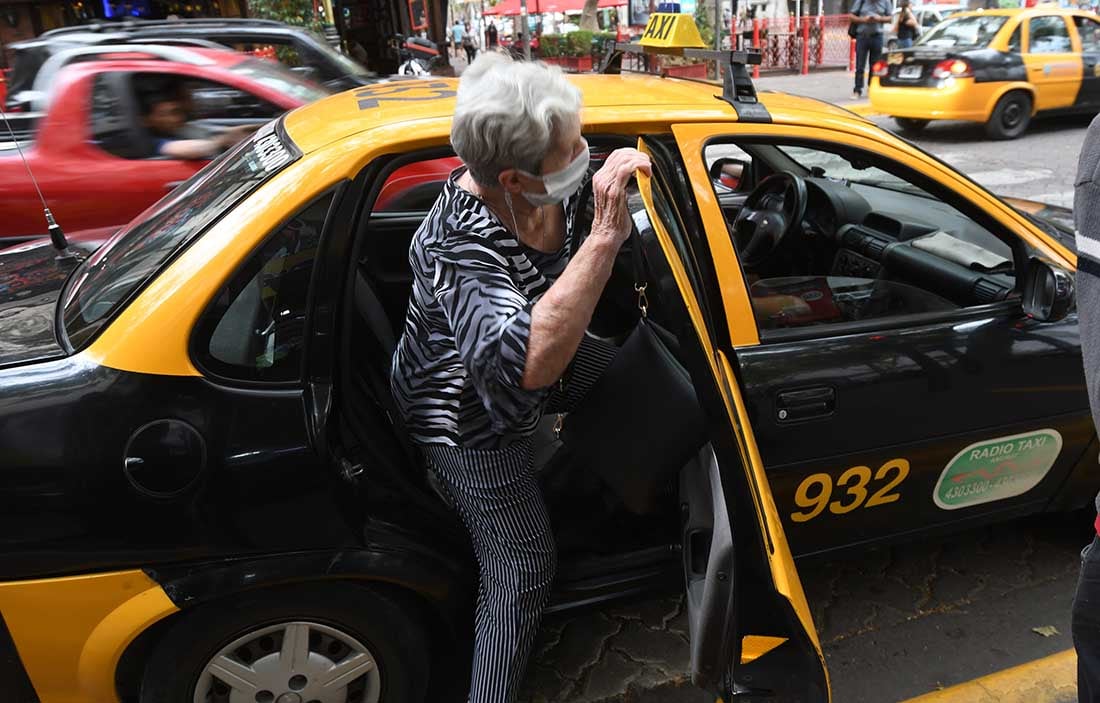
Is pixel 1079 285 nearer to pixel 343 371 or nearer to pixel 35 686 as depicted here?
pixel 343 371

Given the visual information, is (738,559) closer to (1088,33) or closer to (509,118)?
(509,118)

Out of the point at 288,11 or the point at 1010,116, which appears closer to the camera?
the point at 1010,116

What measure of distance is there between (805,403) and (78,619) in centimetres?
175

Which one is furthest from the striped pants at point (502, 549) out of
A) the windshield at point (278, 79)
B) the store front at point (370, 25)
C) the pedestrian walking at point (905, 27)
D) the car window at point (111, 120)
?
the store front at point (370, 25)

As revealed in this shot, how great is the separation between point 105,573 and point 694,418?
49.9 inches

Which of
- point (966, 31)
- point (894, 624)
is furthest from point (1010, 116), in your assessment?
point (894, 624)

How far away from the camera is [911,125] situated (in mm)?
11414

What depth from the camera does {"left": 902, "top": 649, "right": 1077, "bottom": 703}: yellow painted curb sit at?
2.29m

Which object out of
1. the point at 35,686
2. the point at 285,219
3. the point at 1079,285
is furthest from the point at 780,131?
the point at 35,686

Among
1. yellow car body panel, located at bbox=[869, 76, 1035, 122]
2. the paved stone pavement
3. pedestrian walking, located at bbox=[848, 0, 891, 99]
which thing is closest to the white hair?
the paved stone pavement

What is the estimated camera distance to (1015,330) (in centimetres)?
230

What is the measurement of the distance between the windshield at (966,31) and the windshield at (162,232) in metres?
10.6

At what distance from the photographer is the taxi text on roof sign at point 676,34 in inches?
103

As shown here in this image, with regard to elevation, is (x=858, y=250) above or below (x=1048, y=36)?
below
